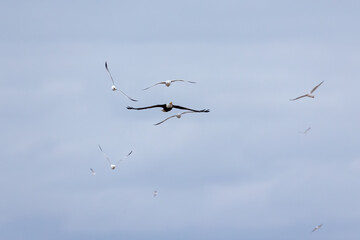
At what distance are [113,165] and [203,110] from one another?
1997 centimetres

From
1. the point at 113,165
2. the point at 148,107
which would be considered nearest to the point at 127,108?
the point at 148,107

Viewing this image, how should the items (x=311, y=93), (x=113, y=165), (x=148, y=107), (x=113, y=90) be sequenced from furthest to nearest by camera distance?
(x=113, y=165)
(x=311, y=93)
(x=148, y=107)
(x=113, y=90)

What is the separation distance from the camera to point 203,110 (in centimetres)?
7712

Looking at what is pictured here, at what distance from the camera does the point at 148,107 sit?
7819 cm

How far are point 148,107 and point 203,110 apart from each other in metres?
4.23

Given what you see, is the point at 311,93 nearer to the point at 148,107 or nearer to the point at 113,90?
the point at 148,107

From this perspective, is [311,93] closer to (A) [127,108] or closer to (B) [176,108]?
(B) [176,108]

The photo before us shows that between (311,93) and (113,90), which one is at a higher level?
(311,93)

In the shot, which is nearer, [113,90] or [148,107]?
[113,90]

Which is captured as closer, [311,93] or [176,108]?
[176,108]

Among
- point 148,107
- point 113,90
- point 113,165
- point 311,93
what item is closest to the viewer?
point 113,90

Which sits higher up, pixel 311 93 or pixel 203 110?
pixel 311 93

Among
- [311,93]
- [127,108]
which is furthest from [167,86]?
[311,93]

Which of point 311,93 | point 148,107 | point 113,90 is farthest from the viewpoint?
point 311,93
